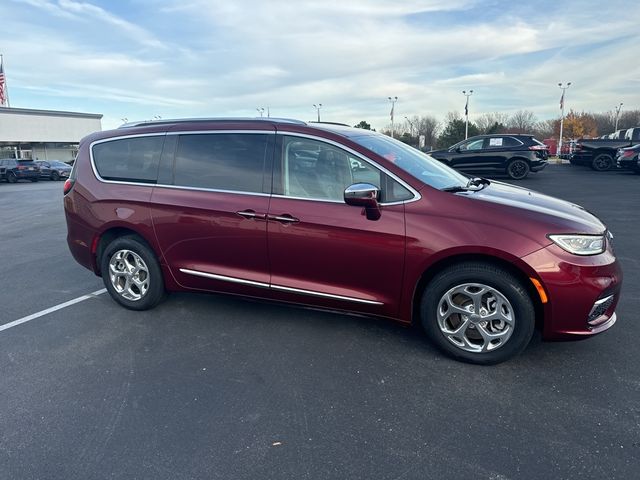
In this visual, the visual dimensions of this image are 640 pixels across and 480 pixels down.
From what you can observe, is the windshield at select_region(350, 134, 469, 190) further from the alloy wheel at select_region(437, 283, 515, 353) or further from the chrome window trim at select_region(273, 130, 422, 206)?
the alloy wheel at select_region(437, 283, 515, 353)

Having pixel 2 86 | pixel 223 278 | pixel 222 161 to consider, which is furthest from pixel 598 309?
pixel 2 86

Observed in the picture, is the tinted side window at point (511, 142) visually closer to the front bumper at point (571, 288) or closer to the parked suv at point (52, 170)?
the front bumper at point (571, 288)

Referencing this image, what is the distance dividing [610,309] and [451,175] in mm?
1730

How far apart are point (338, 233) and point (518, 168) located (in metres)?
15.9

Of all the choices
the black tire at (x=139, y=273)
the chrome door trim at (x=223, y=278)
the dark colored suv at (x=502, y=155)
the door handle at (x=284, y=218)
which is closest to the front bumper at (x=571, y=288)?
the door handle at (x=284, y=218)

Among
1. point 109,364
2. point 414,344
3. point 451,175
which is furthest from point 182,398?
point 451,175

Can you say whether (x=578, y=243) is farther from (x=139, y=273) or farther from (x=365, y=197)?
(x=139, y=273)

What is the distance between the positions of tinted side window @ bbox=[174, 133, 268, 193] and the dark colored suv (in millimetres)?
14829

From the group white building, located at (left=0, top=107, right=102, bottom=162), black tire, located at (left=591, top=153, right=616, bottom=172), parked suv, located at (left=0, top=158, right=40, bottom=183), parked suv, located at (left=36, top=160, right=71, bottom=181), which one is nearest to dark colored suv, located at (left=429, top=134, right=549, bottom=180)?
black tire, located at (left=591, top=153, right=616, bottom=172)

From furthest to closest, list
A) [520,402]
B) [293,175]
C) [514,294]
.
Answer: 1. [293,175]
2. [514,294]
3. [520,402]

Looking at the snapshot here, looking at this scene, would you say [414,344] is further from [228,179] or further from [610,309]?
[228,179]

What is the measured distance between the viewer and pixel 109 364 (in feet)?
11.5

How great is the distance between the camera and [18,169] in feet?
97.5

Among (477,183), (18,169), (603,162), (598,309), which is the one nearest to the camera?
(598,309)
